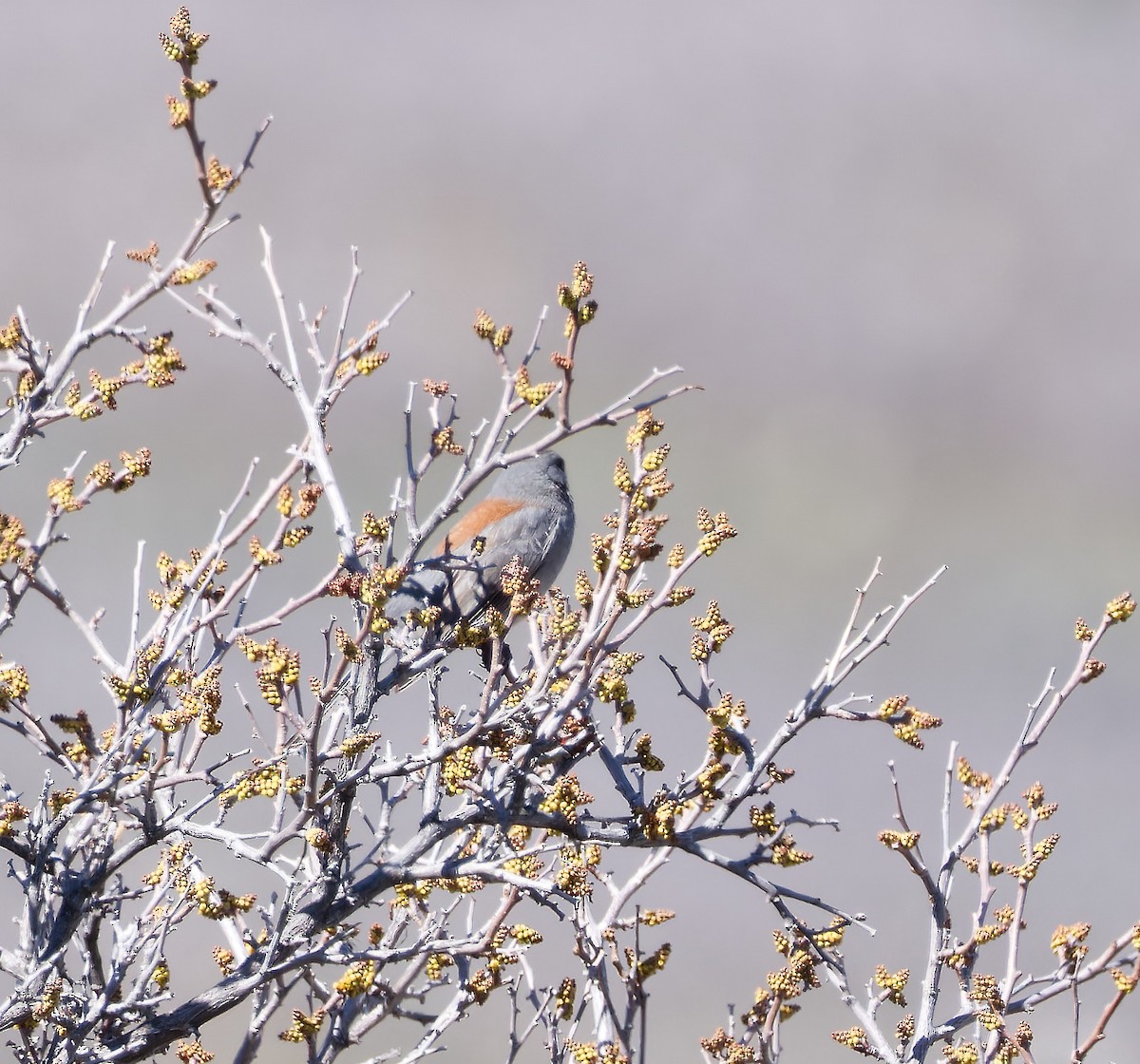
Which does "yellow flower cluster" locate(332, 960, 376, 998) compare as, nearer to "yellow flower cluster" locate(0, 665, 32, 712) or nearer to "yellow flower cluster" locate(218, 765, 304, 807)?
"yellow flower cluster" locate(218, 765, 304, 807)

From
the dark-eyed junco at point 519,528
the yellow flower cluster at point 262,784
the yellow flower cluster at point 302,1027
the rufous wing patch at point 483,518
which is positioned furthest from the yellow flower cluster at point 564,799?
the rufous wing patch at point 483,518

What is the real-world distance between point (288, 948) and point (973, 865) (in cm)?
161

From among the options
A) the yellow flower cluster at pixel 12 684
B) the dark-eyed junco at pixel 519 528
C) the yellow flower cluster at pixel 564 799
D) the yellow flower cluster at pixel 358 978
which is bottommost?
the yellow flower cluster at pixel 358 978

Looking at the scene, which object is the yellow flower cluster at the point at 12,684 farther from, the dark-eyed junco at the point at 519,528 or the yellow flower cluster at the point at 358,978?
the dark-eyed junco at the point at 519,528

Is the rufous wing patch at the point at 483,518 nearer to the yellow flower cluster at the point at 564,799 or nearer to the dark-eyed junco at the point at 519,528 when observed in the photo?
the dark-eyed junco at the point at 519,528

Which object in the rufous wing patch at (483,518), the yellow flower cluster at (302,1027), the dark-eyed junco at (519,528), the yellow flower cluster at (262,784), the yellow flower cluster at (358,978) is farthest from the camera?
the rufous wing patch at (483,518)

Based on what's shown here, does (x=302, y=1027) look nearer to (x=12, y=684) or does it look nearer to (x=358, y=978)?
(x=358, y=978)

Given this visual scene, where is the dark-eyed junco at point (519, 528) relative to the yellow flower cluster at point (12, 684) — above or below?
above

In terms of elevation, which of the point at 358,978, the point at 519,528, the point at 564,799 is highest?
the point at 519,528

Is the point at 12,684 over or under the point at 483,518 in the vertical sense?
under

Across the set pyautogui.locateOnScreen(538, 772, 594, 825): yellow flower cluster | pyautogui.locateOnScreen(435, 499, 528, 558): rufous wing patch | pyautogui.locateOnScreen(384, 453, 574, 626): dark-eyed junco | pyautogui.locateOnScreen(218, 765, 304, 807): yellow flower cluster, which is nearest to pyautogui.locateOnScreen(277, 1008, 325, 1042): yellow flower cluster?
pyautogui.locateOnScreen(218, 765, 304, 807): yellow flower cluster

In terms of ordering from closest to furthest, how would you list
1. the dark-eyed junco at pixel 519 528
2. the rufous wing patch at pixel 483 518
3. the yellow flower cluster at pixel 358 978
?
the yellow flower cluster at pixel 358 978 < the dark-eyed junco at pixel 519 528 < the rufous wing patch at pixel 483 518

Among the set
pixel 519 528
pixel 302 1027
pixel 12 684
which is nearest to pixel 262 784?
pixel 12 684

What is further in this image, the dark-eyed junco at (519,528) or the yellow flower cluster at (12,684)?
Result: the dark-eyed junco at (519,528)
